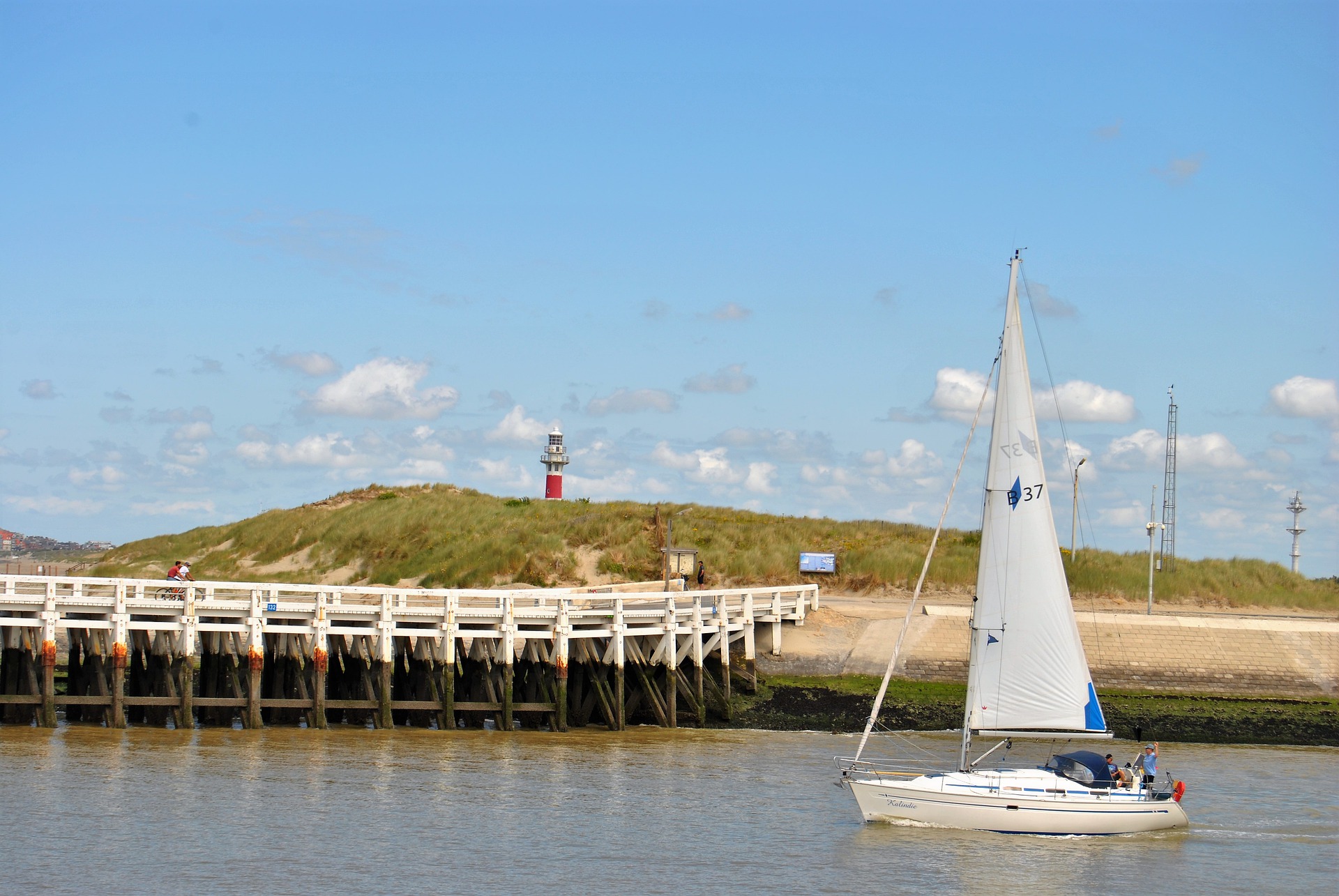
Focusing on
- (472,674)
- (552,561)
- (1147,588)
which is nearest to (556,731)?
(472,674)

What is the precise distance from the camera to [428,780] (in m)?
28.9

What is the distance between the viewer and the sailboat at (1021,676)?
25250 mm

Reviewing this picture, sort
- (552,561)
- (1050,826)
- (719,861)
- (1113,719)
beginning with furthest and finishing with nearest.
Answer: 1. (552,561)
2. (1113,719)
3. (1050,826)
4. (719,861)

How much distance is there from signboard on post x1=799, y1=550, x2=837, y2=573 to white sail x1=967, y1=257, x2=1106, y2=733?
3043 centimetres

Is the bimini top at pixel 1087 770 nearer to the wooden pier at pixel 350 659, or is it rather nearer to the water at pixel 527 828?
the water at pixel 527 828

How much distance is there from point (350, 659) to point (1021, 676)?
1937cm

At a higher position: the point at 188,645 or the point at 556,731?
the point at 188,645

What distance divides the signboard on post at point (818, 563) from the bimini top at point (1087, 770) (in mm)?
30008

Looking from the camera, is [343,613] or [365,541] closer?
[343,613]

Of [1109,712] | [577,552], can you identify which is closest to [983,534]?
[1109,712]

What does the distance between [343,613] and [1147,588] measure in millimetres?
33208

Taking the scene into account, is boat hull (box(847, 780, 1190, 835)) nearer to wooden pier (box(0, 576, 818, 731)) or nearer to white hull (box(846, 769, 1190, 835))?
white hull (box(846, 769, 1190, 835))

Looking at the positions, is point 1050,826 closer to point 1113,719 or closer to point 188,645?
point 1113,719

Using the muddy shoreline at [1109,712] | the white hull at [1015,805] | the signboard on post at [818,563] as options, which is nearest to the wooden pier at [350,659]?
the muddy shoreline at [1109,712]
